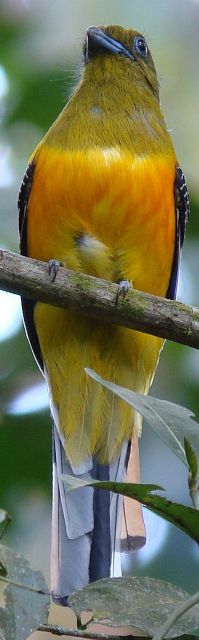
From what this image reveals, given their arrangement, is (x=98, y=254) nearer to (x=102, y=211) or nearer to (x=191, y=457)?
(x=102, y=211)

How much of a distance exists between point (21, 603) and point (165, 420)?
0.35 metres

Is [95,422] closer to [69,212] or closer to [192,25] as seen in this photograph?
[69,212]

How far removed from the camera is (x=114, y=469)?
3377 mm

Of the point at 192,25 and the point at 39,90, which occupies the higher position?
the point at 192,25

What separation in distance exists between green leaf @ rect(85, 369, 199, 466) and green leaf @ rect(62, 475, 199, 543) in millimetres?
89

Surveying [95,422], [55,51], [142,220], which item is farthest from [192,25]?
[95,422]

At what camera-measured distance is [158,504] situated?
4.72 ft

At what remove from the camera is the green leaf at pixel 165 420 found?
4.95 feet

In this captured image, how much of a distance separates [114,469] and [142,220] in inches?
32.8

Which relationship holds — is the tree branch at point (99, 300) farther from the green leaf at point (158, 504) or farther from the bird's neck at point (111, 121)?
the green leaf at point (158, 504)

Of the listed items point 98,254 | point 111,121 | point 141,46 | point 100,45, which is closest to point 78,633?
point 98,254

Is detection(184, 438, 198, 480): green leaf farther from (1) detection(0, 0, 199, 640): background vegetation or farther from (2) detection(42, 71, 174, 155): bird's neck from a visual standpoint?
(2) detection(42, 71, 174, 155): bird's neck

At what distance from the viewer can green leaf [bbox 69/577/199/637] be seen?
4.76 ft

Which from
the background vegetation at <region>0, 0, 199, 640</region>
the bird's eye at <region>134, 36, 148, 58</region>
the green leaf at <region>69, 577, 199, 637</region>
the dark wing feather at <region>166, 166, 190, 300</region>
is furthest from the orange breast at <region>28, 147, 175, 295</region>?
the green leaf at <region>69, 577, 199, 637</region>
